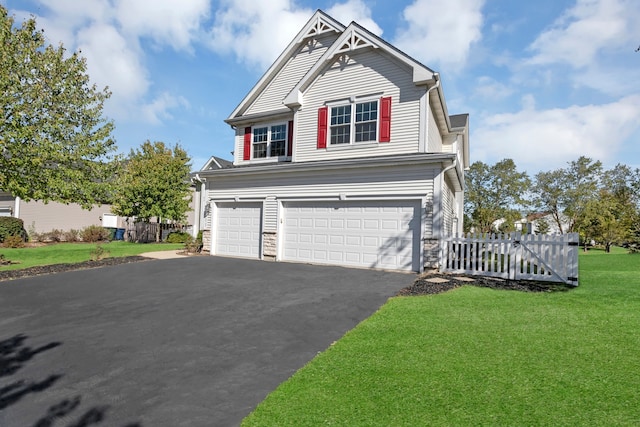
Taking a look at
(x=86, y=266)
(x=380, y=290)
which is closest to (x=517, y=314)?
(x=380, y=290)

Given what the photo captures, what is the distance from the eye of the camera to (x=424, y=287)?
8.55 meters

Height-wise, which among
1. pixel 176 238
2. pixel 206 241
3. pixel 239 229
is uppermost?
pixel 239 229

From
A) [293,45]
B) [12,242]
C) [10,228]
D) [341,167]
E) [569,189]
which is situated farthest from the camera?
[569,189]

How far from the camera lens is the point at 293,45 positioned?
16.2m

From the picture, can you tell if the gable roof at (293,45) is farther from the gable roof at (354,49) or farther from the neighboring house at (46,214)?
the neighboring house at (46,214)

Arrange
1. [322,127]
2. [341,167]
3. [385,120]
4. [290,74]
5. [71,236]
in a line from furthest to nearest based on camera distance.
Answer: [71,236] → [290,74] → [322,127] → [385,120] → [341,167]

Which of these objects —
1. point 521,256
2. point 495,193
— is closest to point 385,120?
point 521,256

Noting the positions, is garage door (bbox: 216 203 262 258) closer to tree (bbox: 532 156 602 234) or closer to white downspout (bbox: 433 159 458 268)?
white downspout (bbox: 433 159 458 268)

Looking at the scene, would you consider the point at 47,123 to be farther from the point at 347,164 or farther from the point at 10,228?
the point at 10,228

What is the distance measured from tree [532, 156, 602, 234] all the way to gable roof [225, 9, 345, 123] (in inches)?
1259

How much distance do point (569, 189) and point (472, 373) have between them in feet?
133

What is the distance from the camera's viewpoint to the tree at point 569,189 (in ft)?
113

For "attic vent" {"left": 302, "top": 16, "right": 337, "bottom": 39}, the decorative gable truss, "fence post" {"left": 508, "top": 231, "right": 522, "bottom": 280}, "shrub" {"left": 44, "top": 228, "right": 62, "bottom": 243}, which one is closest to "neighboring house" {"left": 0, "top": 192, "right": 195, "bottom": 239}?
"shrub" {"left": 44, "top": 228, "right": 62, "bottom": 243}

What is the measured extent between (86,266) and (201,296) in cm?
703
